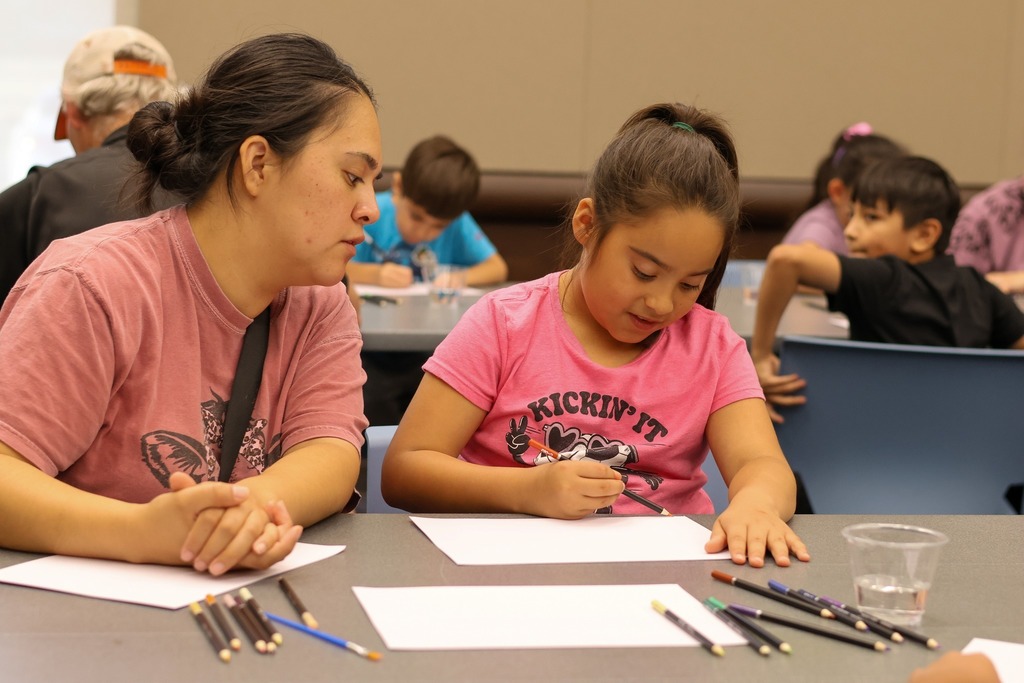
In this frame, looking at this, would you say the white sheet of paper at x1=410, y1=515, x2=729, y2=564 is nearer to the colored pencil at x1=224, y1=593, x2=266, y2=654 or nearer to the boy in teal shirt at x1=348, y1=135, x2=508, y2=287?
the colored pencil at x1=224, y1=593, x2=266, y2=654

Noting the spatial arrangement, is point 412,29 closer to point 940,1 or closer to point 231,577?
point 940,1

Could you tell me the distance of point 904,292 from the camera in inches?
96.7

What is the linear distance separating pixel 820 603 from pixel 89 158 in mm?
1655

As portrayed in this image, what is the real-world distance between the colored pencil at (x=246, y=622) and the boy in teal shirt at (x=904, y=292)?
150 centimetres

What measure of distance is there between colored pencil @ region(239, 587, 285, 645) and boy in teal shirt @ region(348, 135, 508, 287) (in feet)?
8.64

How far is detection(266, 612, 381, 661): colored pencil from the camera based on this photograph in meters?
0.86

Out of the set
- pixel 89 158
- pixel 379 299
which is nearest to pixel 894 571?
pixel 89 158

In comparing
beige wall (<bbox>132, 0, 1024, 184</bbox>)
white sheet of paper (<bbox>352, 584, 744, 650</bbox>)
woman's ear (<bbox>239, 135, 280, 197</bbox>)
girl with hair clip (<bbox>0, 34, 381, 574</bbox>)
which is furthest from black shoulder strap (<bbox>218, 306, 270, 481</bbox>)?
beige wall (<bbox>132, 0, 1024, 184</bbox>)

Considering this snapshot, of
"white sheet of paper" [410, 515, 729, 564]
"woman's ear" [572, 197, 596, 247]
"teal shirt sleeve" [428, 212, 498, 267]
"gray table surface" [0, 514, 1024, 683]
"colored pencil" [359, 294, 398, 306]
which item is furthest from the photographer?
"teal shirt sleeve" [428, 212, 498, 267]

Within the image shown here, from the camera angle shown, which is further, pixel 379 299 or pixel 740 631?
pixel 379 299

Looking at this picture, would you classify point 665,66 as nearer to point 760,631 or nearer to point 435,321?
point 435,321

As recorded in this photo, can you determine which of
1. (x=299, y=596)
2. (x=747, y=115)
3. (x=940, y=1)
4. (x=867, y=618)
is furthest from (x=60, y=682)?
(x=940, y=1)

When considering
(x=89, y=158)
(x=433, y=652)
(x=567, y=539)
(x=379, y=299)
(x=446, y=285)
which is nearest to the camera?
(x=433, y=652)

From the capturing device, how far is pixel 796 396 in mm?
2186
